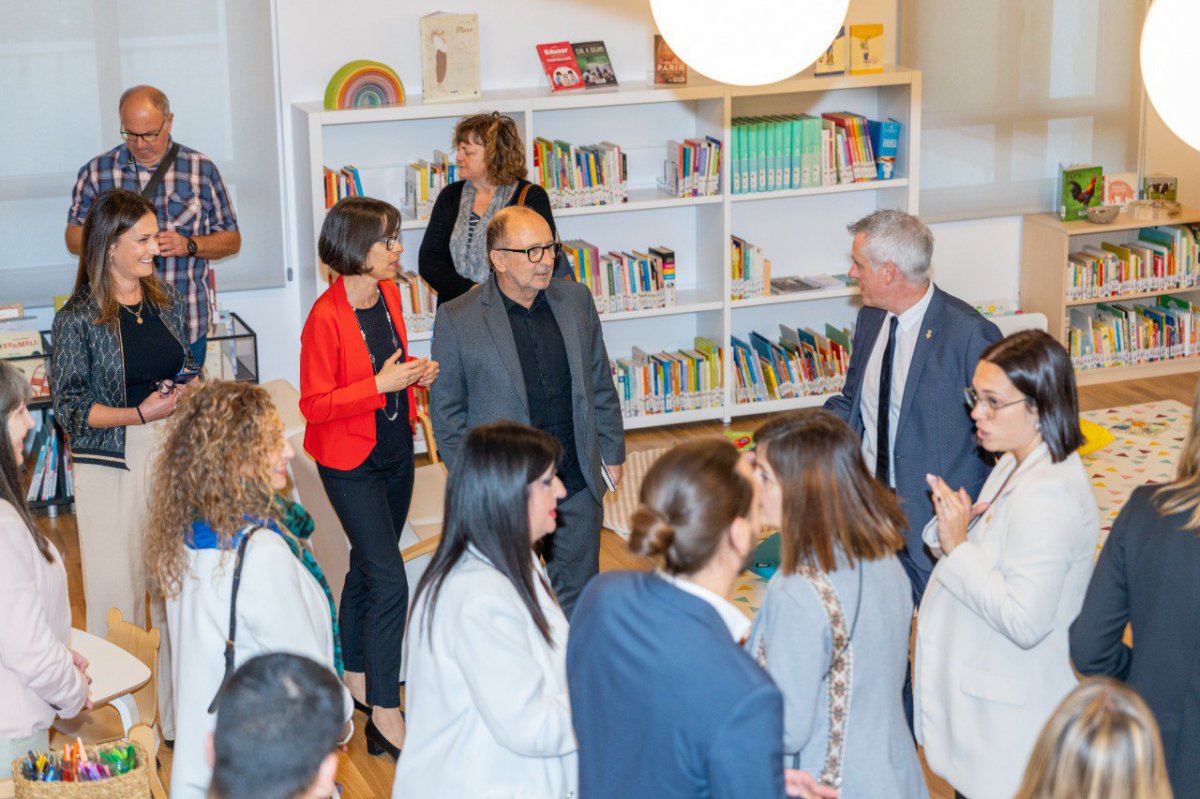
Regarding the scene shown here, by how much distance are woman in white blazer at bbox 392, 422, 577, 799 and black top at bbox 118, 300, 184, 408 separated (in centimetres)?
197

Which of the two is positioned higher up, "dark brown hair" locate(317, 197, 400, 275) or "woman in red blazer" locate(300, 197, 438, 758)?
"dark brown hair" locate(317, 197, 400, 275)

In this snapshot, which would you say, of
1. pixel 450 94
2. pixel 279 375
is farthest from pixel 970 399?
pixel 279 375

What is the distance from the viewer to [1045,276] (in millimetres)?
8023

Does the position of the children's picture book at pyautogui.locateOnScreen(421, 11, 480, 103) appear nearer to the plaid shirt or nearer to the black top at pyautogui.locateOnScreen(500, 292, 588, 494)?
the plaid shirt

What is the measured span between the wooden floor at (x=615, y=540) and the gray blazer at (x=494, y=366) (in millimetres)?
910

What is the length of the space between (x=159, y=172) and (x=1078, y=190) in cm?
515

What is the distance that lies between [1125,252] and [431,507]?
15.8ft

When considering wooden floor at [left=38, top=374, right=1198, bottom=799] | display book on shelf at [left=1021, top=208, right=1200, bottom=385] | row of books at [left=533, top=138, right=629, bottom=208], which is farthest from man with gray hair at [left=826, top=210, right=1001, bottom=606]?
display book on shelf at [left=1021, top=208, right=1200, bottom=385]

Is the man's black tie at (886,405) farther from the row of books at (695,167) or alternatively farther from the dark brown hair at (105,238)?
the row of books at (695,167)

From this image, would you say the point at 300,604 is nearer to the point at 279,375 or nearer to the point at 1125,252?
the point at 279,375

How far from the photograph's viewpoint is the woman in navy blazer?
205cm

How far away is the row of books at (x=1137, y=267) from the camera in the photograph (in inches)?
313

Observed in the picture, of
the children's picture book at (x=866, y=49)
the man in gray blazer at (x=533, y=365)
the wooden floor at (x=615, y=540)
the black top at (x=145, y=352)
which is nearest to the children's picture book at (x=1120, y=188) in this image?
the wooden floor at (x=615, y=540)

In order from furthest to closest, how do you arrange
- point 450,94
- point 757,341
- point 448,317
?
1. point 757,341
2. point 450,94
3. point 448,317
